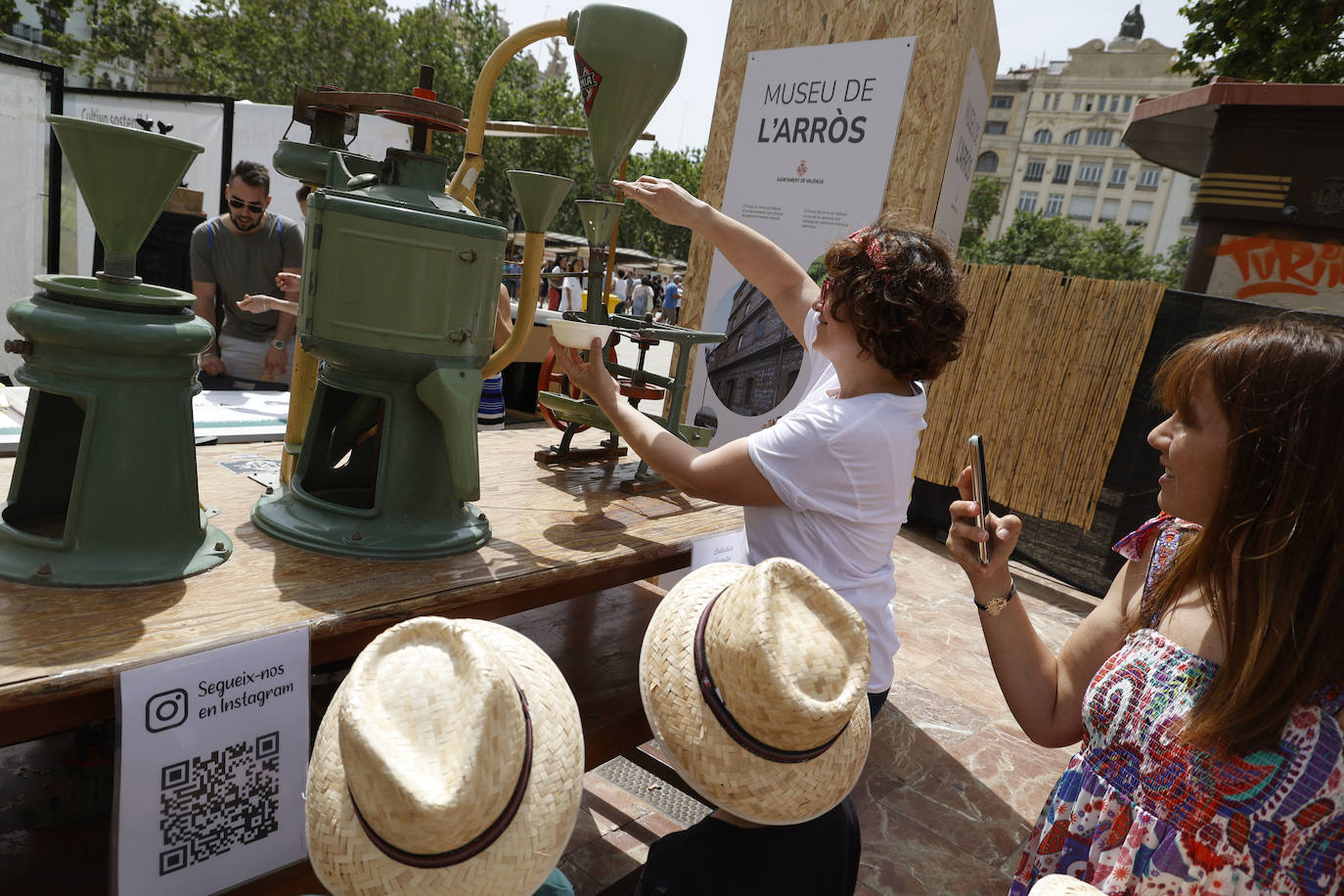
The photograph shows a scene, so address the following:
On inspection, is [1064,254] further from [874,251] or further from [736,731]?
[736,731]

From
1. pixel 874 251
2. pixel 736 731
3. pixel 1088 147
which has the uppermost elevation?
pixel 1088 147

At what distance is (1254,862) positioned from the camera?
3.96ft

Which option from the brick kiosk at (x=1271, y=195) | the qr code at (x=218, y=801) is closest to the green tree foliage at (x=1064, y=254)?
the brick kiosk at (x=1271, y=195)

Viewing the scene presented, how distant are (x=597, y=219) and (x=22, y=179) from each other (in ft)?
18.4

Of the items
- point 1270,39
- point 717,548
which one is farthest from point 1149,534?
point 1270,39

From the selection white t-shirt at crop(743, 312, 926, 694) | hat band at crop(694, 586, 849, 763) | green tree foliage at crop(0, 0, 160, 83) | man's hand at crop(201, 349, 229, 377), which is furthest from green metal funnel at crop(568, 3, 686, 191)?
green tree foliage at crop(0, 0, 160, 83)

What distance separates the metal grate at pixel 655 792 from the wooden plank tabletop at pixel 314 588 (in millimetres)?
1210

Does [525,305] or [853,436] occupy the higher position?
[525,305]

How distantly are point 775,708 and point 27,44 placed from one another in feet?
148

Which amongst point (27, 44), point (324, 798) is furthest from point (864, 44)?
point (27, 44)

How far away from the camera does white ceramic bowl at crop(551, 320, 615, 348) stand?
6.22 ft

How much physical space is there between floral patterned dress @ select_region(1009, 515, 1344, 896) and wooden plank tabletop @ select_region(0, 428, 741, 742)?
1071 mm

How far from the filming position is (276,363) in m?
4.55

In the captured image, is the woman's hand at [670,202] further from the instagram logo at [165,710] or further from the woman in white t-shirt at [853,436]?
the instagram logo at [165,710]
